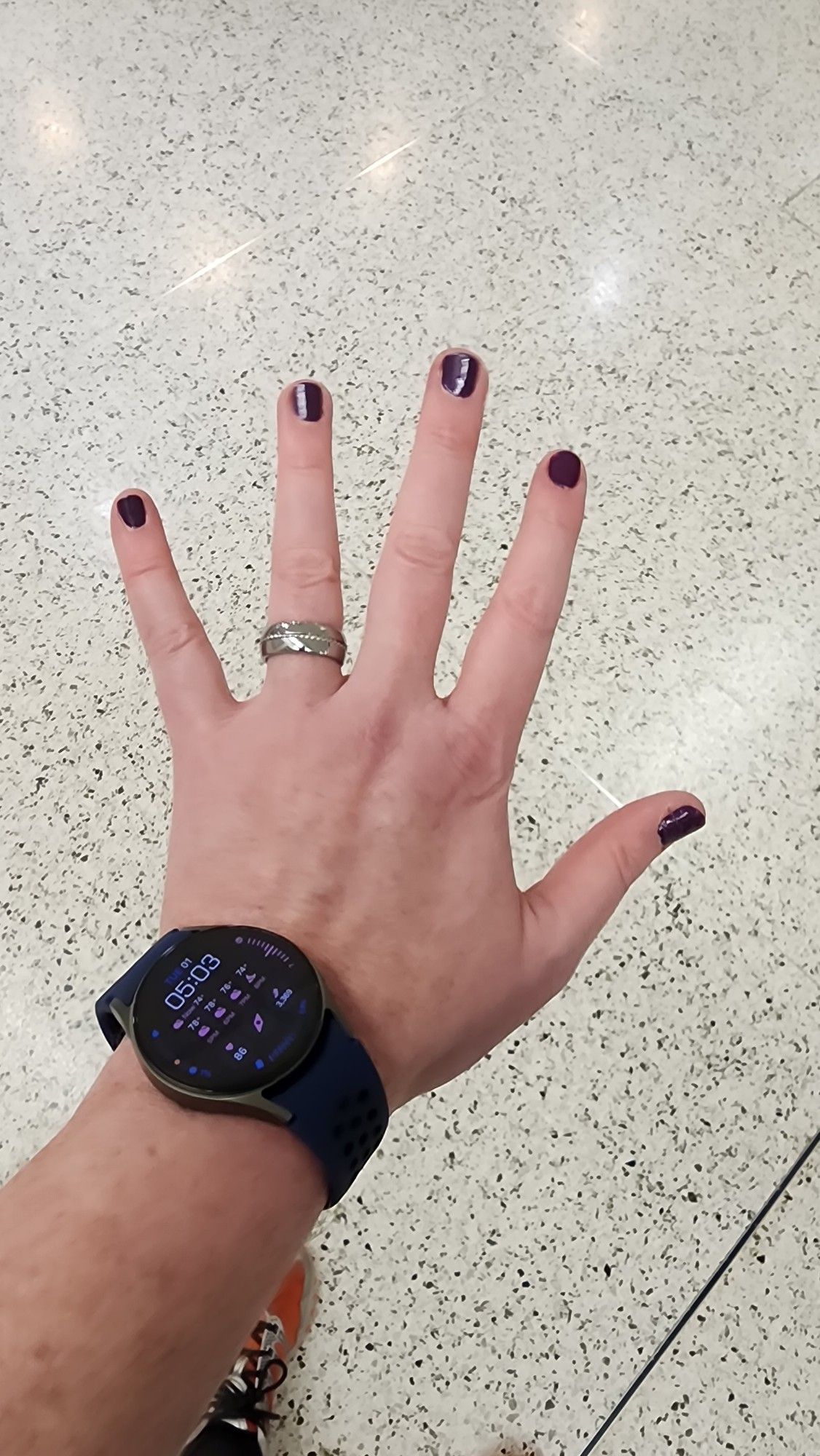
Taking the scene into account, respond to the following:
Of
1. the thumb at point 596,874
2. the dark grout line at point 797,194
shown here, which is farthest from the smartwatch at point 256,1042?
the dark grout line at point 797,194

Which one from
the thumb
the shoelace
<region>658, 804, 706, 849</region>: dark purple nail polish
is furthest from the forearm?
the shoelace

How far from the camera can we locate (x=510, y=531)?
1.23 meters

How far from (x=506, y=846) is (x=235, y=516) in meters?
0.72

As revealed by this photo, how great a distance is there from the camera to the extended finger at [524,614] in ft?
2.33

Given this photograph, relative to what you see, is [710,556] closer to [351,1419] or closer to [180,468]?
[180,468]

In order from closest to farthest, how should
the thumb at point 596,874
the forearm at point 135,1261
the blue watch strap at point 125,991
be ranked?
1. the forearm at point 135,1261
2. the blue watch strap at point 125,991
3. the thumb at point 596,874

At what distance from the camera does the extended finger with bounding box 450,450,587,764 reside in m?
0.71

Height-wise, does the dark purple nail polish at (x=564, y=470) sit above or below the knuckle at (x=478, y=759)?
above

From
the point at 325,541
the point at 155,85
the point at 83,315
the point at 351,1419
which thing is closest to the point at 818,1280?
the point at 351,1419

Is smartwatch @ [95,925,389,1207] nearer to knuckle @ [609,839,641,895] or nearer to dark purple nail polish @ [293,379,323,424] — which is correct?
knuckle @ [609,839,641,895]

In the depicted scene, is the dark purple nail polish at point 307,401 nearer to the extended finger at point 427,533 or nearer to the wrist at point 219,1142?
the extended finger at point 427,533

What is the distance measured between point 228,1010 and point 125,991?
63 millimetres

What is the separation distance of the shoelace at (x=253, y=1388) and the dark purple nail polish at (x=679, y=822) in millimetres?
550

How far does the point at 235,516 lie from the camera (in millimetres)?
1258
